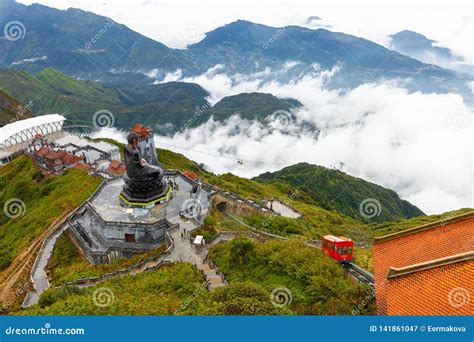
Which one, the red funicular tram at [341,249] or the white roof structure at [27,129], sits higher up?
the white roof structure at [27,129]

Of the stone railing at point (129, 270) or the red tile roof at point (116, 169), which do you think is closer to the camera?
the stone railing at point (129, 270)

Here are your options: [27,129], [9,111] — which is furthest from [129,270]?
[9,111]

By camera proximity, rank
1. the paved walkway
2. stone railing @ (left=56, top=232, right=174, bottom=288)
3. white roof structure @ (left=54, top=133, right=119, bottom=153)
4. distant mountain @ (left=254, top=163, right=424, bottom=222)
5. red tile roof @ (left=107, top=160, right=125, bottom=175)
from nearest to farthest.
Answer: the paved walkway
stone railing @ (left=56, top=232, right=174, bottom=288)
red tile roof @ (left=107, top=160, right=125, bottom=175)
white roof structure @ (left=54, top=133, right=119, bottom=153)
distant mountain @ (left=254, top=163, right=424, bottom=222)

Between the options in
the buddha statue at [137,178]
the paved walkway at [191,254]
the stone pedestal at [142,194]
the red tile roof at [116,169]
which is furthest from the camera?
the red tile roof at [116,169]

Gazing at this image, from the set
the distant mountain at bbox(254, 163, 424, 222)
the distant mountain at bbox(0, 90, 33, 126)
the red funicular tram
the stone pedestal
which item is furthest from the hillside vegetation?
the distant mountain at bbox(254, 163, 424, 222)

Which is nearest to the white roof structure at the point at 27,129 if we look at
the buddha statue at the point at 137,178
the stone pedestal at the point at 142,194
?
the stone pedestal at the point at 142,194

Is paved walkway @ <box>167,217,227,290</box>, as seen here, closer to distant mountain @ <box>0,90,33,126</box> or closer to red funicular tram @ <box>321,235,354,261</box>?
red funicular tram @ <box>321,235,354,261</box>

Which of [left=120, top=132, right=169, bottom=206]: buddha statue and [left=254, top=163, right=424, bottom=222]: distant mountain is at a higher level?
[left=254, top=163, right=424, bottom=222]: distant mountain

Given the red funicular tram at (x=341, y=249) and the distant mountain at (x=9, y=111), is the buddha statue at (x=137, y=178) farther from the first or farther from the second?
the distant mountain at (x=9, y=111)
